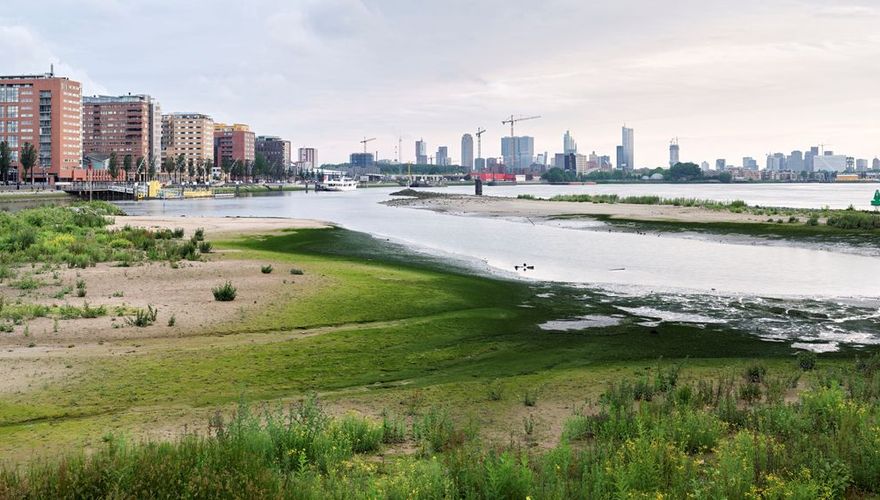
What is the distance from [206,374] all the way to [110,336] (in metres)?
5.05

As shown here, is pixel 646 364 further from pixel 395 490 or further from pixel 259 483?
pixel 259 483

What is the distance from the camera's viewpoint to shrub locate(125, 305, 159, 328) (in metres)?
21.1

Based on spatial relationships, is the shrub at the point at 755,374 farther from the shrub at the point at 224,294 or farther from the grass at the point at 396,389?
the shrub at the point at 224,294

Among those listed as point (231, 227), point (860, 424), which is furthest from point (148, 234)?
point (860, 424)

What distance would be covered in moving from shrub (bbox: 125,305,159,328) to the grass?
2.09 meters

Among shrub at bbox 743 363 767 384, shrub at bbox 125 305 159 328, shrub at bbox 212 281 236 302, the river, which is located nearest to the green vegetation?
shrub at bbox 212 281 236 302

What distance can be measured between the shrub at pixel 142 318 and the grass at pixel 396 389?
209 centimetres

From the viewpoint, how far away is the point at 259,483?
27.0 ft

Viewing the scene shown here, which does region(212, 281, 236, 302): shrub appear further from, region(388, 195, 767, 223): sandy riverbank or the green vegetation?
region(388, 195, 767, 223): sandy riverbank

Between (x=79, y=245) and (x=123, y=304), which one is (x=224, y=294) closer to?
(x=123, y=304)

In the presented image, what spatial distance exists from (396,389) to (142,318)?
30.8ft

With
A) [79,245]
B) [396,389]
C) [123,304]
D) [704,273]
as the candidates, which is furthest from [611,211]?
[396,389]

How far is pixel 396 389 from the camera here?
15578mm

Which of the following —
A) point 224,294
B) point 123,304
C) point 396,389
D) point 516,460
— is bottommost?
point 396,389
